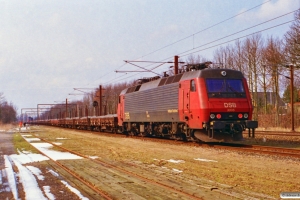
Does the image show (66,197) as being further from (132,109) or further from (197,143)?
(132,109)

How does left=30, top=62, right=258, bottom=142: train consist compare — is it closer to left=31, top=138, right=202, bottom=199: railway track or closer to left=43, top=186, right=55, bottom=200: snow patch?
left=31, top=138, right=202, bottom=199: railway track

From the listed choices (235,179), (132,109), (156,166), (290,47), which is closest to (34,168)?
(156,166)

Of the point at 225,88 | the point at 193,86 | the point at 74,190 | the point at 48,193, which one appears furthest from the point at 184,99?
the point at 48,193

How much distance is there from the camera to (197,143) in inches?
816

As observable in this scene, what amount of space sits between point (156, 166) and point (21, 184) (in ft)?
14.7

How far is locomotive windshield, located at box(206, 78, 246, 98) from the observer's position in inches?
754

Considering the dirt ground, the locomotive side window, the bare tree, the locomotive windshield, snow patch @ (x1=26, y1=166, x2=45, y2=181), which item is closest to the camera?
the dirt ground

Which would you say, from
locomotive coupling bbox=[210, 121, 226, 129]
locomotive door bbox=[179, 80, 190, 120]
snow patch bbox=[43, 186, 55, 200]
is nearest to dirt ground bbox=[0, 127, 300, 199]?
snow patch bbox=[43, 186, 55, 200]

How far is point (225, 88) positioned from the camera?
19.5 m

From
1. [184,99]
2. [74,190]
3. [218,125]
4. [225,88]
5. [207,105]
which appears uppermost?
[225,88]

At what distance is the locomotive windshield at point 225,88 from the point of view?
19156mm

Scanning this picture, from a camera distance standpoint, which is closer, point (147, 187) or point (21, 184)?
point (147, 187)

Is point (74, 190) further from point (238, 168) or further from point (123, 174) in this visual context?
point (238, 168)

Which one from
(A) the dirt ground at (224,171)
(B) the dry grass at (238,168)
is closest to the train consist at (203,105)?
(B) the dry grass at (238,168)
